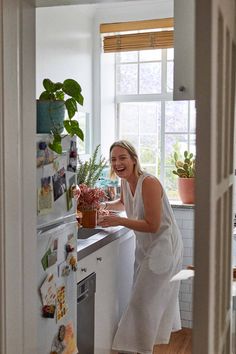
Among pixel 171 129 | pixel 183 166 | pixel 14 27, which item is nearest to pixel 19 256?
pixel 14 27

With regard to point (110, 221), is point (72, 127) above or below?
above

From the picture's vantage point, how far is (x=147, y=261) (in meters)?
2.97

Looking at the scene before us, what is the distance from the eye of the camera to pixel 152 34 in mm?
3922

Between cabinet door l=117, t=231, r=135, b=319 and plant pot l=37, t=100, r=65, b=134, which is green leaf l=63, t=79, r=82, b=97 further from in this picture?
cabinet door l=117, t=231, r=135, b=319

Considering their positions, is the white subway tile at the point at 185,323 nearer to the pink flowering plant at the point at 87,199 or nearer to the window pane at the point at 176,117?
the pink flowering plant at the point at 87,199

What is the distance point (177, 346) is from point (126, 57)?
2.40 m

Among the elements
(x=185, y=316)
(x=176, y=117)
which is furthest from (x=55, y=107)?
(x=185, y=316)

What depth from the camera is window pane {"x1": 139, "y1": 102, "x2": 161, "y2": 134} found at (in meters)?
4.14

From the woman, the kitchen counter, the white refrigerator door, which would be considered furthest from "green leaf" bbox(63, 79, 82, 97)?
the woman

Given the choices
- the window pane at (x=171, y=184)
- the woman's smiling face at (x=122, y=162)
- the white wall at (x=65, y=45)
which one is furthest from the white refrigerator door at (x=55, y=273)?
the window pane at (x=171, y=184)

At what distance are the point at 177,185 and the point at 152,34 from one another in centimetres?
126

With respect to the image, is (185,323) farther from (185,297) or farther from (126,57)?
(126,57)

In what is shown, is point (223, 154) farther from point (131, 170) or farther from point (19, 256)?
point (131, 170)

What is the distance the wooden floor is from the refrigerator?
1.24m
